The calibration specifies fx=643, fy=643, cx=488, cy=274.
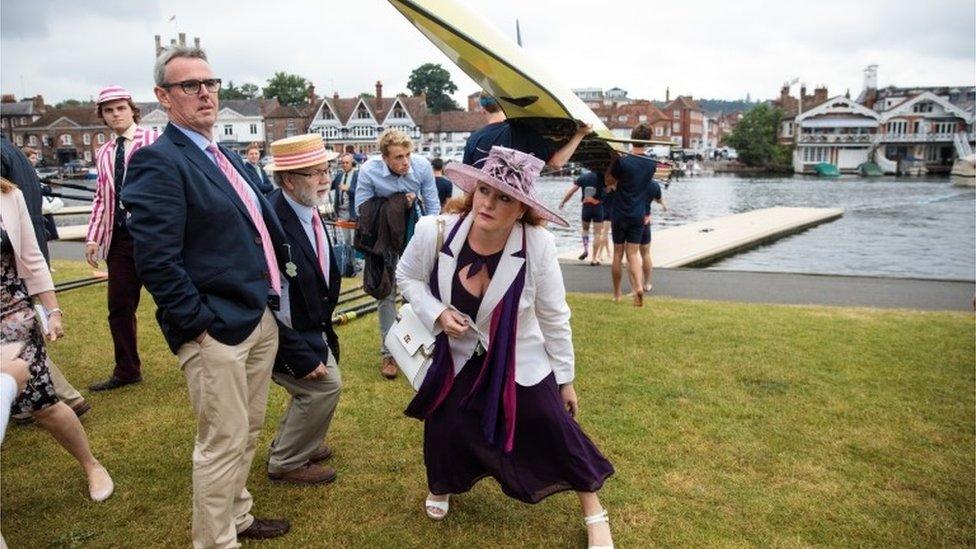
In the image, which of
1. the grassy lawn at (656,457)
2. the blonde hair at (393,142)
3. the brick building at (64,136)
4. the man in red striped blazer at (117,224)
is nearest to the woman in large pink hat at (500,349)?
the grassy lawn at (656,457)

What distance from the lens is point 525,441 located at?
3.17 m

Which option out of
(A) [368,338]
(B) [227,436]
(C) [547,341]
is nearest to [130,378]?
(A) [368,338]

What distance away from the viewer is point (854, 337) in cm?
668

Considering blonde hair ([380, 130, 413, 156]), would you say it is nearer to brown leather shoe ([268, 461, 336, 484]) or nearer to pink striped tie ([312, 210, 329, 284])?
pink striped tie ([312, 210, 329, 284])

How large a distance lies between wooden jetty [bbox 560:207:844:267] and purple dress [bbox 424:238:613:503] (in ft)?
28.2

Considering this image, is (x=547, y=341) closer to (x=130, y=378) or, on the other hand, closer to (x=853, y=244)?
(x=130, y=378)

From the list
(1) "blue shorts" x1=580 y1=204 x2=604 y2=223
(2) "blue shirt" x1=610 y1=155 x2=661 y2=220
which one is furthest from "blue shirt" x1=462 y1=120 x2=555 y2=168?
(1) "blue shorts" x1=580 y1=204 x2=604 y2=223

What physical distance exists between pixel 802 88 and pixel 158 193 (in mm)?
108875

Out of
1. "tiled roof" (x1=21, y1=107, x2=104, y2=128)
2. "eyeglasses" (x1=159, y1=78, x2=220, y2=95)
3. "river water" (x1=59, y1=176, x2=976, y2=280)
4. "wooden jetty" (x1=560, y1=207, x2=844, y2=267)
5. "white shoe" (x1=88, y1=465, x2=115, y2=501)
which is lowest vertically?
"river water" (x1=59, y1=176, x2=976, y2=280)

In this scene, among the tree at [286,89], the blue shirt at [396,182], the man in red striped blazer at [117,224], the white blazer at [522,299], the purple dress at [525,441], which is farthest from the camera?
the tree at [286,89]

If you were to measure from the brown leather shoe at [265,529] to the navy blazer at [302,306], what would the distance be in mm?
759

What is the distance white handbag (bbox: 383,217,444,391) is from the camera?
3.17 meters

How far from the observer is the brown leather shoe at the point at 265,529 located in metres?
3.26

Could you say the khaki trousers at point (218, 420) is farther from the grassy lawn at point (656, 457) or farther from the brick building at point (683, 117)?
the brick building at point (683, 117)
